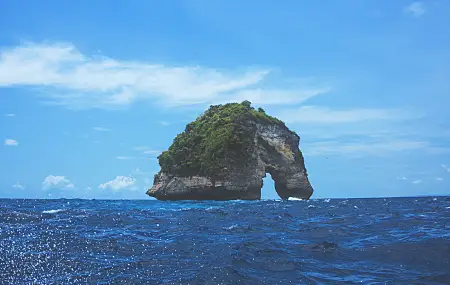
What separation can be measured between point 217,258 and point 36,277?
168 inches

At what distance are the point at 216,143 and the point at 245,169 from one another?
6691 mm

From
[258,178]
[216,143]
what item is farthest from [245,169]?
[216,143]

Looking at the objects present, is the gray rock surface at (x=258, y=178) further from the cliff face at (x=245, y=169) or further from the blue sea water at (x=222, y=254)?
the blue sea water at (x=222, y=254)

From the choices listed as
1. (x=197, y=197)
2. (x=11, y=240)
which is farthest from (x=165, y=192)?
(x=11, y=240)

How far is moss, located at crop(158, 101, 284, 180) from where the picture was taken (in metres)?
64.8

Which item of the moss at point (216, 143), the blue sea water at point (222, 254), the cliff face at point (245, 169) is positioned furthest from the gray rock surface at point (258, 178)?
the blue sea water at point (222, 254)

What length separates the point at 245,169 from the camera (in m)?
64.5

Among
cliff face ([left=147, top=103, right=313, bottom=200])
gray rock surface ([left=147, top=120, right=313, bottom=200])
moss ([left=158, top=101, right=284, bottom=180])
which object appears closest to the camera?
gray rock surface ([left=147, top=120, right=313, bottom=200])

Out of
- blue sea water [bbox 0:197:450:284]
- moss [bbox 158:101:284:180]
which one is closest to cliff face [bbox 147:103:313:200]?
moss [bbox 158:101:284:180]

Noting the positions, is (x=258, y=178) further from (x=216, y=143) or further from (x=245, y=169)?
(x=216, y=143)

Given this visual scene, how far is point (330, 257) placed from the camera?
1027cm

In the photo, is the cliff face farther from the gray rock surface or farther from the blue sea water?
the blue sea water

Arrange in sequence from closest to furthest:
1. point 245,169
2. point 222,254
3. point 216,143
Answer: point 222,254, point 245,169, point 216,143

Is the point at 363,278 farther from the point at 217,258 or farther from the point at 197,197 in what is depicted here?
the point at 197,197
